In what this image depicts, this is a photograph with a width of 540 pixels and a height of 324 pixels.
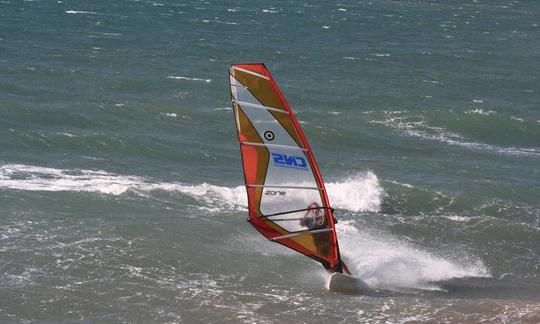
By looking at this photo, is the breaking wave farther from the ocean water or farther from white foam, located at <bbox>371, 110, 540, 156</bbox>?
white foam, located at <bbox>371, 110, 540, 156</bbox>

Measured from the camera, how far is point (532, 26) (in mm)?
76625

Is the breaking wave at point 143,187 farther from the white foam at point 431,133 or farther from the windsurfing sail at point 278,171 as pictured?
the white foam at point 431,133

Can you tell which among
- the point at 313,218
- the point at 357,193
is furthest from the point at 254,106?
the point at 357,193

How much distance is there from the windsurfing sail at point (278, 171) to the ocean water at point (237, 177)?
1.35m

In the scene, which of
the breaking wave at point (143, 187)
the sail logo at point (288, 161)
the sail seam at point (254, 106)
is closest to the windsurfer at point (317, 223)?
the sail logo at point (288, 161)

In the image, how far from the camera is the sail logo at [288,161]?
66.8 feet

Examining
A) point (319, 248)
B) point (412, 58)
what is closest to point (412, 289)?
point (319, 248)

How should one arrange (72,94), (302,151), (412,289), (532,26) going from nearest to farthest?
1. (302,151)
2. (412,289)
3. (72,94)
4. (532,26)

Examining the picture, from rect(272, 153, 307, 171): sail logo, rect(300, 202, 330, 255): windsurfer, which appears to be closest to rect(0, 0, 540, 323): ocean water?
rect(300, 202, 330, 255): windsurfer

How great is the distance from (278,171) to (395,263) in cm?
462

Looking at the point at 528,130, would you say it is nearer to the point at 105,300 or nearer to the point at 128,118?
the point at 128,118

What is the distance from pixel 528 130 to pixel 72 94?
1727cm

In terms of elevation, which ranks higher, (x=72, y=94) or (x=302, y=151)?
(x=302, y=151)

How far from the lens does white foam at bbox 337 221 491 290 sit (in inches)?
905
